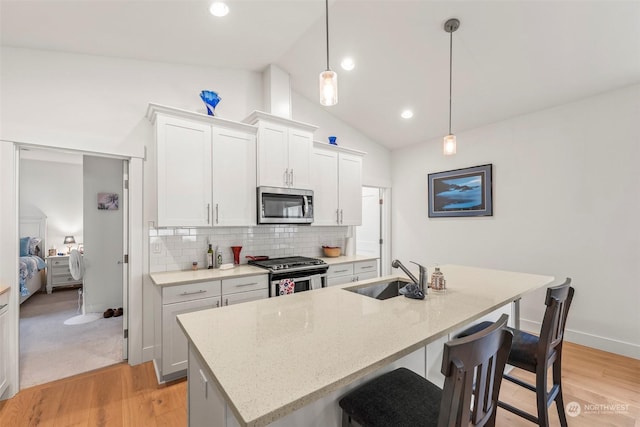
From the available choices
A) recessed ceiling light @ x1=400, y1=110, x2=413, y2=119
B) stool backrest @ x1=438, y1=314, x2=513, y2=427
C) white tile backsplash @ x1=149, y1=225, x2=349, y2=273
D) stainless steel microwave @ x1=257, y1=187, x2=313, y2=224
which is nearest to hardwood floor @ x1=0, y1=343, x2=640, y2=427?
white tile backsplash @ x1=149, y1=225, x2=349, y2=273

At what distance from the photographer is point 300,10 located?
258cm

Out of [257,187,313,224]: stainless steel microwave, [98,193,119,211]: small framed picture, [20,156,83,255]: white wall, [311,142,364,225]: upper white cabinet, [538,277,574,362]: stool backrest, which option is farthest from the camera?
[20,156,83,255]: white wall

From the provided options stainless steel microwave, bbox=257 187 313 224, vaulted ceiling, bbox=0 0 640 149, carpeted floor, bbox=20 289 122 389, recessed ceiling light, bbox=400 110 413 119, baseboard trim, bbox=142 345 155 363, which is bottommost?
carpeted floor, bbox=20 289 122 389

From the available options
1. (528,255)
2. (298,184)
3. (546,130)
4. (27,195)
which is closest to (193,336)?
(298,184)

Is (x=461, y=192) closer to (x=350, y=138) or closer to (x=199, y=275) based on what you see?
(x=350, y=138)

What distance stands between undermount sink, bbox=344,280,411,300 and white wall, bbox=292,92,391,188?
2.64 meters

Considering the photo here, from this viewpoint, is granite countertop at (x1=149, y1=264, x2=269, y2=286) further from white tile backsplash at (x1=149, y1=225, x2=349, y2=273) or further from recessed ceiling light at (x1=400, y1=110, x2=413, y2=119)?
recessed ceiling light at (x1=400, y1=110, x2=413, y2=119)

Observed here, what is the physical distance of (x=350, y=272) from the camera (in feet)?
12.4

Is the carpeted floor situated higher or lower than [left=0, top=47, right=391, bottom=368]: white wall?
lower

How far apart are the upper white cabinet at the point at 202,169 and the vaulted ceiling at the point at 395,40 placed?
712mm

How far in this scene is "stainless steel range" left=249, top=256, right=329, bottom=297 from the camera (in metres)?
2.98

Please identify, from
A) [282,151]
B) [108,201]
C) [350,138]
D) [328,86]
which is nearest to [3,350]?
[108,201]

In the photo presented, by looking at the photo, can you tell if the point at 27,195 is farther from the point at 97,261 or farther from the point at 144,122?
the point at 144,122

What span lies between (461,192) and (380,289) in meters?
2.66
